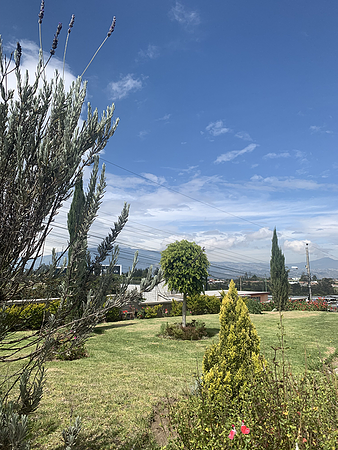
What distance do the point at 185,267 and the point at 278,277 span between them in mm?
15631

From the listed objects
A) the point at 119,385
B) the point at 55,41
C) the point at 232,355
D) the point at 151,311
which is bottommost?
the point at 119,385

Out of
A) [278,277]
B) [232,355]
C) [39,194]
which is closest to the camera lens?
[39,194]

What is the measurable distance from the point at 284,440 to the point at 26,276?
3.15m

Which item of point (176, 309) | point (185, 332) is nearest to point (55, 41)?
Answer: point (185, 332)

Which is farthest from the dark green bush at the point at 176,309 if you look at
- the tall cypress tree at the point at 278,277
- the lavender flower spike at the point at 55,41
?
the lavender flower spike at the point at 55,41

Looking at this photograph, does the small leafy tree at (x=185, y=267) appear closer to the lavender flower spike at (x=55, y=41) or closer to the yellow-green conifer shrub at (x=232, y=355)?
the yellow-green conifer shrub at (x=232, y=355)

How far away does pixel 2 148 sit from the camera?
2748 millimetres

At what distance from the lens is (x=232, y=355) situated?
4.75 metres

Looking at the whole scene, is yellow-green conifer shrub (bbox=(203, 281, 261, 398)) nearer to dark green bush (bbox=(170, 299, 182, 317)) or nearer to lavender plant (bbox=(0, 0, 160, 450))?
lavender plant (bbox=(0, 0, 160, 450))

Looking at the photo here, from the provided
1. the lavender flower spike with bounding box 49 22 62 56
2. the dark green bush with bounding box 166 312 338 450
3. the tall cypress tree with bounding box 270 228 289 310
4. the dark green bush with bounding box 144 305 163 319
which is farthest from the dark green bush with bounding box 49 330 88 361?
the tall cypress tree with bounding box 270 228 289 310

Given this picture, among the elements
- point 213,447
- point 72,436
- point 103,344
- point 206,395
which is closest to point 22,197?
point 72,436

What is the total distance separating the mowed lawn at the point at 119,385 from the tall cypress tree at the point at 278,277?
38.3ft

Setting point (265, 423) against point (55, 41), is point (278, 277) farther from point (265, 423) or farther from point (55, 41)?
point (55, 41)

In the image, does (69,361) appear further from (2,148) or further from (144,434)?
(2,148)
